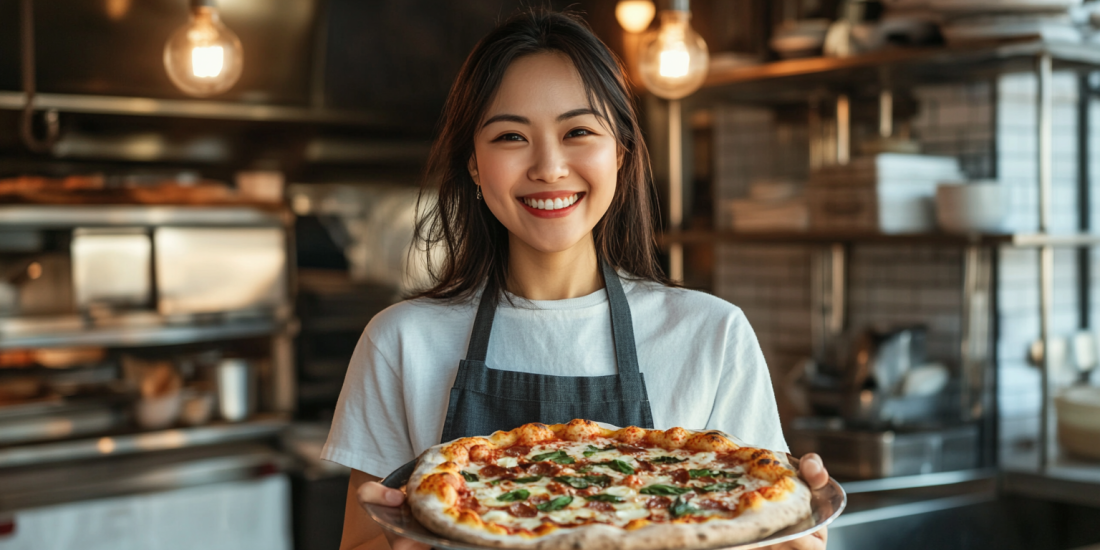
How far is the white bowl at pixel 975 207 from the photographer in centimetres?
269

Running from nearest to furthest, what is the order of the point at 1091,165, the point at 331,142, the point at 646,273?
the point at 646,273, the point at 1091,165, the point at 331,142

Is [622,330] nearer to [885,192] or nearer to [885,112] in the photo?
[885,192]

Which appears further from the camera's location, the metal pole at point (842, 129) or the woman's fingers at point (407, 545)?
the metal pole at point (842, 129)

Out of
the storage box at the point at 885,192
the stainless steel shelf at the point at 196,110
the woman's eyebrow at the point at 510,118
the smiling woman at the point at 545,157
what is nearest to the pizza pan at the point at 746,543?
the smiling woman at the point at 545,157

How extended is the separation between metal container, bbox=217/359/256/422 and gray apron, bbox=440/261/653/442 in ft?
8.62

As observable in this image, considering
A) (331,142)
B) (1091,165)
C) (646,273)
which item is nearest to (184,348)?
(331,142)

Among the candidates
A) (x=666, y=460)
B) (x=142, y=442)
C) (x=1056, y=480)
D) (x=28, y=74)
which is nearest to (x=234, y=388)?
(x=142, y=442)

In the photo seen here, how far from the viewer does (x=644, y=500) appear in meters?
1.19

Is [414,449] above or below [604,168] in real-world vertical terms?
below

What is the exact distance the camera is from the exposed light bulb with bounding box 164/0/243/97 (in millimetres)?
2385

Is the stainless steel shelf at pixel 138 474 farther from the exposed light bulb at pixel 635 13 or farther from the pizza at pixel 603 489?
the pizza at pixel 603 489

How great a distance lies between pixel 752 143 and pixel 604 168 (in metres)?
2.81

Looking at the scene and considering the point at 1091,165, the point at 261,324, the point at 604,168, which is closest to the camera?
the point at 604,168

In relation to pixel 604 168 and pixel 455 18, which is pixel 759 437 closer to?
pixel 604 168
